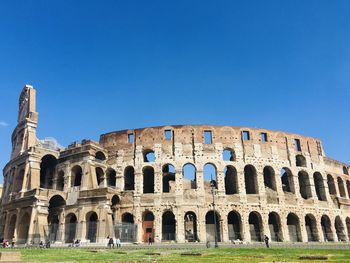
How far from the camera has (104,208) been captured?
30516 mm

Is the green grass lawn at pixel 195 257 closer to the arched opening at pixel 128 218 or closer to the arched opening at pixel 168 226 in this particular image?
the arched opening at pixel 168 226

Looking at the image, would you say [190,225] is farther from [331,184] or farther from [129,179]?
[331,184]

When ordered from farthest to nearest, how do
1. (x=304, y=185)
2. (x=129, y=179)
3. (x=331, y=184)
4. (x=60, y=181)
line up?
(x=331, y=184) < (x=304, y=185) < (x=129, y=179) < (x=60, y=181)

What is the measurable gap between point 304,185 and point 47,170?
30.4m

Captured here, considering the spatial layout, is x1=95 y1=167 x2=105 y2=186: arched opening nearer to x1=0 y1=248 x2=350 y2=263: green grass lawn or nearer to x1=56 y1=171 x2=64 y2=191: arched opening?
x1=56 y1=171 x2=64 y2=191: arched opening

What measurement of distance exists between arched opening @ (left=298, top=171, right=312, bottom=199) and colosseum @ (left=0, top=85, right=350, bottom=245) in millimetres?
113

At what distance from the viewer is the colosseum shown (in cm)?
3194

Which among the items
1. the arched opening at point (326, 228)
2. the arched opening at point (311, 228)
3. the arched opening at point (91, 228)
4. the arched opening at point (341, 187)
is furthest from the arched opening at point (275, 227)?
the arched opening at point (91, 228)

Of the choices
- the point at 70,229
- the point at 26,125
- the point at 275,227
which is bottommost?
the point at 275,227

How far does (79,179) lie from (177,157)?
11.8m

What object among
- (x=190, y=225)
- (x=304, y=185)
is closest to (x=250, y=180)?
(x=304, y=185)

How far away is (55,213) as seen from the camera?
34.3 meters

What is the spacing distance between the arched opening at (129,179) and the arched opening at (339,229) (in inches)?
958

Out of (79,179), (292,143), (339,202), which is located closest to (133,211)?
(79,179)
